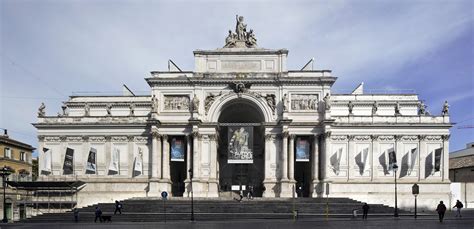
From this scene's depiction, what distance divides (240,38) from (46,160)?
92.2 feet

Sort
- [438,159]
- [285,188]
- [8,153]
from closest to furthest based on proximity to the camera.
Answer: [285,188]
[438,159]
[8,153]

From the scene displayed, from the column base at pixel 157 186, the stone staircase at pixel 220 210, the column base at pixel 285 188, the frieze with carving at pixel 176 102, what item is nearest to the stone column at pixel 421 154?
the stone staircase at pixel 220 210

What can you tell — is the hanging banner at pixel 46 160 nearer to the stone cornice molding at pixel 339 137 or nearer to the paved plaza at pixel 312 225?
the paved plaza at pixel 312 225

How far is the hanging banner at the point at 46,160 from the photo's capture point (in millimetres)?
56381

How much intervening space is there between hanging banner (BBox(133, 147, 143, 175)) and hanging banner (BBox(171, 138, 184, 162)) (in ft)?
13.1

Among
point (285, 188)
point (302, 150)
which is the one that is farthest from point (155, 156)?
point (302, 150)

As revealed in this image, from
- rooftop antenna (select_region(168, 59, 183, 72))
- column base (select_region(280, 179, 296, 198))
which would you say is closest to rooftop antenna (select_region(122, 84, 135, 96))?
rooftop antenna (select_region(168, 59, 183, 72))

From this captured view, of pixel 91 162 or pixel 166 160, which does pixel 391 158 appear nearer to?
pixel 166 160

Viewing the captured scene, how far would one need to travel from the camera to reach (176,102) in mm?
57375

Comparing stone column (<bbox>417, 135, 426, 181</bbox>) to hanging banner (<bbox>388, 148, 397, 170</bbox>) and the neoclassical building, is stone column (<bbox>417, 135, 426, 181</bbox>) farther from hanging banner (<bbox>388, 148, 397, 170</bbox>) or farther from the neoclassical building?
hanging banner (<bbox>388, 148, 397, 170</bbox>)

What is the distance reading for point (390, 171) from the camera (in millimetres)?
55625

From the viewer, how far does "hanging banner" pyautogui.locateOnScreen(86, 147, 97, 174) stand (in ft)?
183

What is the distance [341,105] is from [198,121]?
65.7 feet

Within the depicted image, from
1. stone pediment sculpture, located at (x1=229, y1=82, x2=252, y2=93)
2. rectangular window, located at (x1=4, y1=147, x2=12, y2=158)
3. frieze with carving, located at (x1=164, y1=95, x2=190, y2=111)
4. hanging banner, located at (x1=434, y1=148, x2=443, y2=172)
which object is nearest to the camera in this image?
hanging banner, located at (x1=434, y1=148, x2=443, y2=172)
